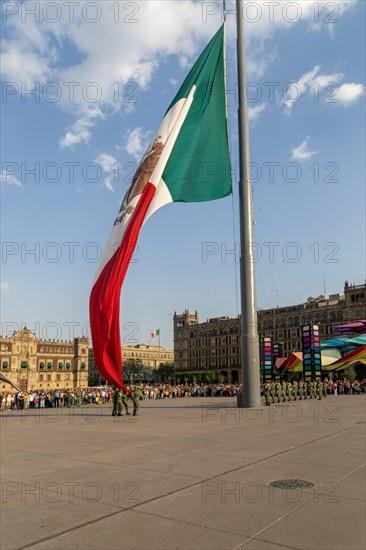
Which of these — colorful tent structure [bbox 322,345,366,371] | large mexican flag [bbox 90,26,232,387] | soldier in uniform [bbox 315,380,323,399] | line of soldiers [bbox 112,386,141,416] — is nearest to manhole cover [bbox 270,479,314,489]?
large mexican flag [bbox 90,26,232,387]

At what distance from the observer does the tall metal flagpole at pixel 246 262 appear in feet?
67.7

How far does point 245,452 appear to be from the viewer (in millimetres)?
9859

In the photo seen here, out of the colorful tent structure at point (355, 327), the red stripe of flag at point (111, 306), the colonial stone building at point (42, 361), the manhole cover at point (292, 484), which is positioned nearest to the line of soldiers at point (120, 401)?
the red stripe of flag at point (111, 306)

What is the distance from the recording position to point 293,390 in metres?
29.5

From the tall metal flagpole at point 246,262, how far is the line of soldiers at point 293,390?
3.14 m

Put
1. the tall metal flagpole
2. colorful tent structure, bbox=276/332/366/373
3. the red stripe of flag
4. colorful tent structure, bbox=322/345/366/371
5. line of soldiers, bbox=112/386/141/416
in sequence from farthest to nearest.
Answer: colorful tent structure, bbox=276/332/366/373 → colorful tent structure, bbox=322/345/366/371 → the tall metal flagpole → line of soldiers, bbox=112/386/141/416 → the red stripe of flag

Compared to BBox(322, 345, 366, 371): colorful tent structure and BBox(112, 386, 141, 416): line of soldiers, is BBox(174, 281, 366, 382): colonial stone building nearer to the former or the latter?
BBox(322, 345, 366, 371): colorful tent structure

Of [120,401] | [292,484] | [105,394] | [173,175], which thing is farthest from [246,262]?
[105,394]

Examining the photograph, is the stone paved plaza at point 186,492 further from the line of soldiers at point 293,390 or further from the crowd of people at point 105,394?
the line of soldiers at point 293,390

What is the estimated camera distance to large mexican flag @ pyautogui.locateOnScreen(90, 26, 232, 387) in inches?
523

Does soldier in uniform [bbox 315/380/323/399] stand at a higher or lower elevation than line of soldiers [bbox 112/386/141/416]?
lower

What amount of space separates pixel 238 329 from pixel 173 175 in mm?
112759

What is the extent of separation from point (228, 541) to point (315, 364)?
3424 cm

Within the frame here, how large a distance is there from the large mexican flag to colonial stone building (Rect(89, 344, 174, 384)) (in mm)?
148963
